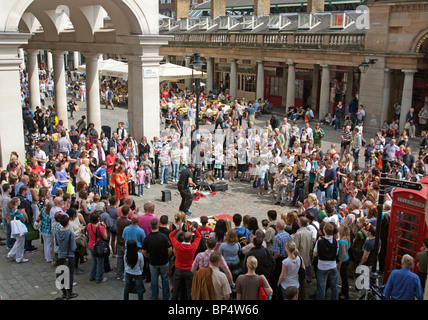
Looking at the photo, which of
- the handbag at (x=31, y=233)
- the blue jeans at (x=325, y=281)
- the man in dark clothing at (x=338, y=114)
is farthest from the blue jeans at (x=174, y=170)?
the man in dark clothing at (x=338, y=114)

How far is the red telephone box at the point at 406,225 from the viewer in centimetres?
835

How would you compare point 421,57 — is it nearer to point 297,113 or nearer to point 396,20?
point 396,20

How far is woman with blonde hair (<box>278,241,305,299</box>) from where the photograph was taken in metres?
7.33

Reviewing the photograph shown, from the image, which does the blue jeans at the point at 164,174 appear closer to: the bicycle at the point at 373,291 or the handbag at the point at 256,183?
the handbag at the point at 256,183

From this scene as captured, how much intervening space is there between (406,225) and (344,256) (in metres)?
1.42

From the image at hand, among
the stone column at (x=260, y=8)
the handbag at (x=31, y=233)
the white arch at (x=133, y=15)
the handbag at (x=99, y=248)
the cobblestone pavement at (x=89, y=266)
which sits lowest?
the cobblestone pavement at (x=89, y=266)

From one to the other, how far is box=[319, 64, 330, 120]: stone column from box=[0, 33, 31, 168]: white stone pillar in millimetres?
17475

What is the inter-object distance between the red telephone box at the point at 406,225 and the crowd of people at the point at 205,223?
0.36 meters

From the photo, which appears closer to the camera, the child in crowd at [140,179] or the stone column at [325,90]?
the child in crowd at [140,179]

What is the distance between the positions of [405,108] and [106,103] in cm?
1944

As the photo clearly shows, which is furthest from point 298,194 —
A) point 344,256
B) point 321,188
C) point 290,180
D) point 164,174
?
point 344,256

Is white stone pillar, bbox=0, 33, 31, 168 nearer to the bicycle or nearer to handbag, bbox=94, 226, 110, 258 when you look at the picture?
handbag, bbox=94, 226, 110, 258

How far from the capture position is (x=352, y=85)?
92.1 feet
